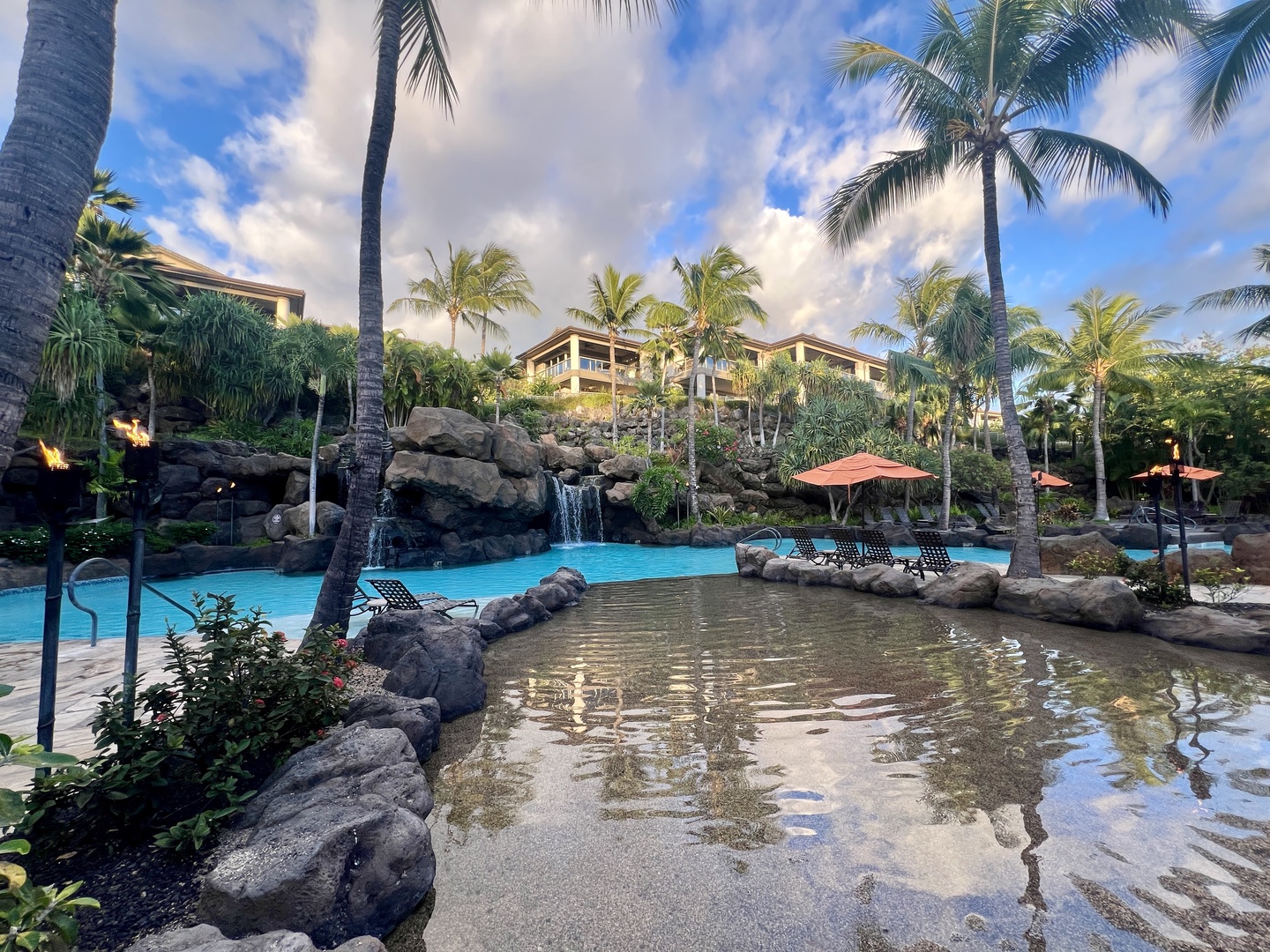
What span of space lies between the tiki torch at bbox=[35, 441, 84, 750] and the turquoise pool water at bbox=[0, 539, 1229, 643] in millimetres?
5205

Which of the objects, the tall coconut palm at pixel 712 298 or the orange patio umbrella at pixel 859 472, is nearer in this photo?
the orange patio umbrella at pixel 859 472

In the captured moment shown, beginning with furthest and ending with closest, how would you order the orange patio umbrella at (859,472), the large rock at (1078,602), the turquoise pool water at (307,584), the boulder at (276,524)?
1. the boulder at (276,524)
2. the orange patio umbrella at (859,472)
3. the turquoise pool water at (307,584)
4. the large rock at (1078,602)

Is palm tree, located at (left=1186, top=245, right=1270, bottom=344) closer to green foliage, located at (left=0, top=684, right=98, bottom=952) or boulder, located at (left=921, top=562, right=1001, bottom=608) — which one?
boulder, located at (left=921, top=562, right=1001, bottom=608)

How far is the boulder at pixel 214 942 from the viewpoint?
162 cm

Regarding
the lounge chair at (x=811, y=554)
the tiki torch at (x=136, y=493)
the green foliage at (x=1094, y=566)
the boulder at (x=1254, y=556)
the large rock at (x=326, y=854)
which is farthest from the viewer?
the lounge chair at (x=811, y=554)

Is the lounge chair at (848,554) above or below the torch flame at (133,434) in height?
below

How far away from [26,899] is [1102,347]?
A: 32652 millimetres

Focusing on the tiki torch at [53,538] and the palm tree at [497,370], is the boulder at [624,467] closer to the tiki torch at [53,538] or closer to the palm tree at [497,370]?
the palm tree at [497,370]

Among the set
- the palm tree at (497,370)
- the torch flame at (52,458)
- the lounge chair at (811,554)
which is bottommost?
the lounge chair at (811,554)

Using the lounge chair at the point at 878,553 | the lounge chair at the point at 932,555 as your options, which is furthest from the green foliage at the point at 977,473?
the lounge chair at the point at 932,555

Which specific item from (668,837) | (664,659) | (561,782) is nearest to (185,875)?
(561,782)

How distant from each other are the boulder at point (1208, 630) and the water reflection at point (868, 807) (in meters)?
0.40

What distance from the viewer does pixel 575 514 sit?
76.1ft

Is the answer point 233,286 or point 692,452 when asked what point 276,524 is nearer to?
point 692,452
